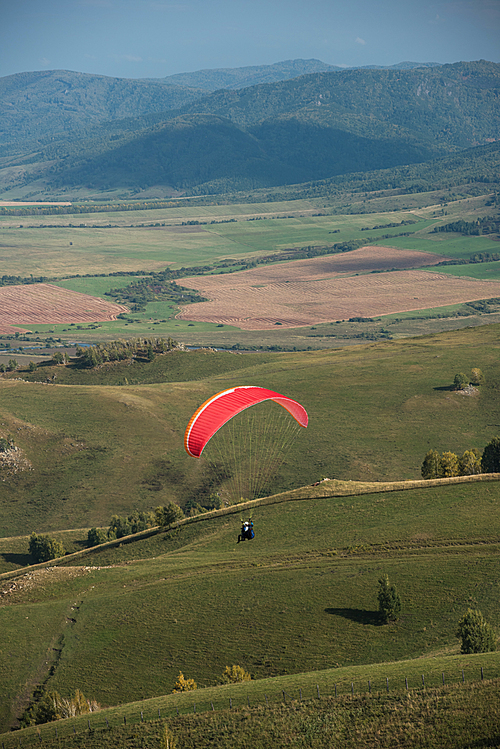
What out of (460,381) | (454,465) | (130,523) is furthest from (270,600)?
(460,381)

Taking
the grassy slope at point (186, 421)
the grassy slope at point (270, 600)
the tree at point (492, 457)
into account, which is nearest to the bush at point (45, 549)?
the grassy slope at point (270, 600)

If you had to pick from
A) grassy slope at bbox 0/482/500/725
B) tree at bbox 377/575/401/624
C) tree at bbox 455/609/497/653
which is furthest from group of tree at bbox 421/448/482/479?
tree at bbox 455/609/497/653

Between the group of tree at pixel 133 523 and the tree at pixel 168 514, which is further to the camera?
the group of tree at pixel 133 523

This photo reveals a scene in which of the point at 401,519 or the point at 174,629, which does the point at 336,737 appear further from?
the point at 401,519

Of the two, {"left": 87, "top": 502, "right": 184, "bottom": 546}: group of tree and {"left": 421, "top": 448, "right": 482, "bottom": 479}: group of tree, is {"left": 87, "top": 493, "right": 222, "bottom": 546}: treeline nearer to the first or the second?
{"left": 87, "top": 502, "right": 184, "bottom": 546}: group of tree

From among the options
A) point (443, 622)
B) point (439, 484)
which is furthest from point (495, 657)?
point (439, 484)

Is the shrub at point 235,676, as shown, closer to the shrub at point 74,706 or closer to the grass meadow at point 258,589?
the grass meadow at point 258,589
